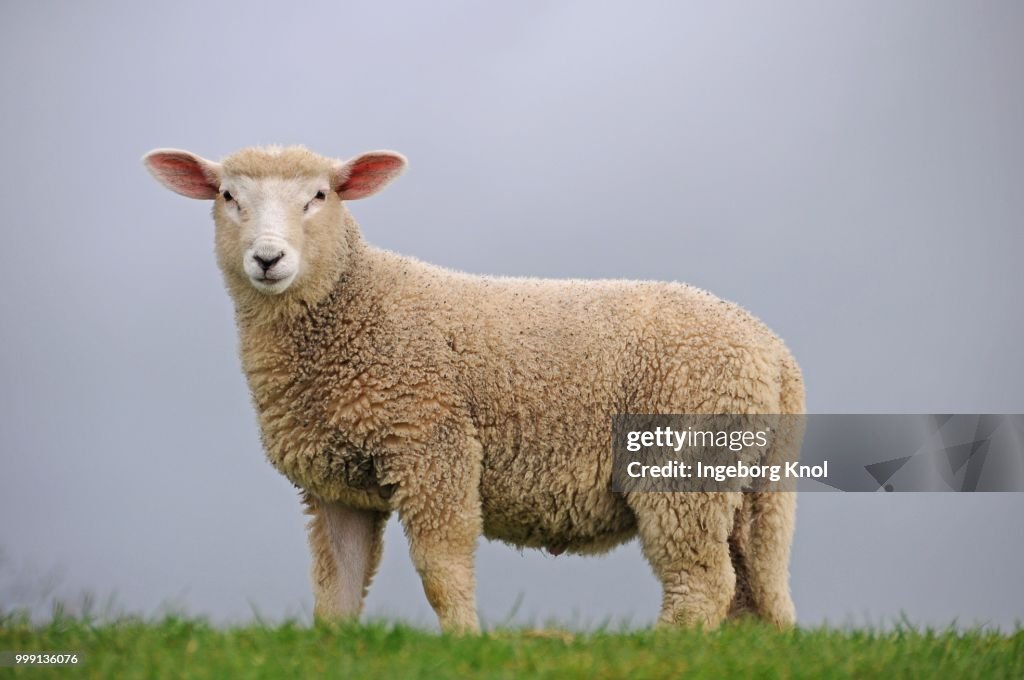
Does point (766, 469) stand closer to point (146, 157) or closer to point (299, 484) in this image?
point (299, 484)

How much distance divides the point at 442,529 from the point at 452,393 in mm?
876

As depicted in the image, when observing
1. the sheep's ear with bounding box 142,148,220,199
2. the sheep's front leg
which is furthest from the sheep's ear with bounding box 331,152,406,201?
the sheep's front leg

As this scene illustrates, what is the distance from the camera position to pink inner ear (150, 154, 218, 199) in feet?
27.4

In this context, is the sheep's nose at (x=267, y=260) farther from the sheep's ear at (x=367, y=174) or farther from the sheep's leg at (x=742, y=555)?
the sheep's leg at (x=742, y=555)

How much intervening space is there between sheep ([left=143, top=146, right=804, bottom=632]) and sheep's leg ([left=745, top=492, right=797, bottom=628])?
13 mm

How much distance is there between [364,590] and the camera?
8.30 meters

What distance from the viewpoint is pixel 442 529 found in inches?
298

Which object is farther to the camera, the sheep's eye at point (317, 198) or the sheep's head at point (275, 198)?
the sheep's eye at point (317, 198)

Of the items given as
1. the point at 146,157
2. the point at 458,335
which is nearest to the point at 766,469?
the point at 458,335

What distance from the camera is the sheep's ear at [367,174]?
8.29 metres


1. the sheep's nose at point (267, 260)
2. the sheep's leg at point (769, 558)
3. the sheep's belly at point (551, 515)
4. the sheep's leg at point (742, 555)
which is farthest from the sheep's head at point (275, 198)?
the sheep's leg at point (769, 558)

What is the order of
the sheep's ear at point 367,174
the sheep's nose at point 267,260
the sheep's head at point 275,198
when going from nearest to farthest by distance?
the sheep's nose at point 267,260 < the sheep's head at point 275,198 < the sheep's ear at point 367,174

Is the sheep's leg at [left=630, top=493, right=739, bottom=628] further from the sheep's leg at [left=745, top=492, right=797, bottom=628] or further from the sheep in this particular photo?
the sheep's leg at [left=745, top=492, right=797, bottom=628]

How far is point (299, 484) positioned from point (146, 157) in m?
2.53
